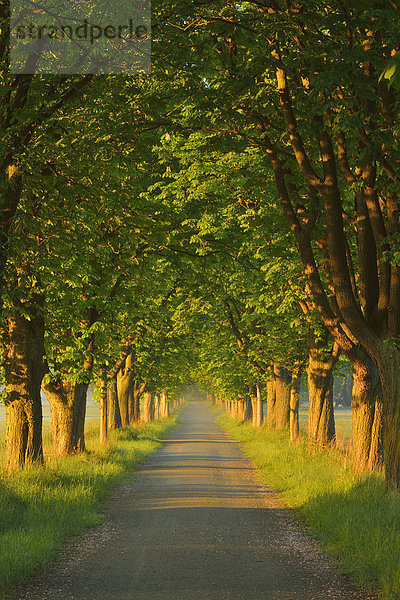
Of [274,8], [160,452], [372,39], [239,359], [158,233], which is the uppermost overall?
[274,8]

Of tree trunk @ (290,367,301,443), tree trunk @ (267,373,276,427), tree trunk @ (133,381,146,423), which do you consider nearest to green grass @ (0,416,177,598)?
tree trunk @ (290,367,301,443)

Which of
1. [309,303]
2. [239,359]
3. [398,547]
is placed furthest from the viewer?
[239,359]

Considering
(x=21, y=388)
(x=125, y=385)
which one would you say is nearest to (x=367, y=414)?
(x=21, y=388)

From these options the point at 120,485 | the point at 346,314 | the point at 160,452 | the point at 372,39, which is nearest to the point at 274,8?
the point at 372,39

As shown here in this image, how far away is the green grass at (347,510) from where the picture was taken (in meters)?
7.54

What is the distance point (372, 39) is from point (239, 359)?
24.7m

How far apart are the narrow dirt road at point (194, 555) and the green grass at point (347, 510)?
0.30 m

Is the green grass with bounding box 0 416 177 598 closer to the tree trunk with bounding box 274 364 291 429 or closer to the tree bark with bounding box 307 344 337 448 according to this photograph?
the tree bark with bounding box 307 344 337 448

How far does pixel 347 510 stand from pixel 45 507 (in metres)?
5.16

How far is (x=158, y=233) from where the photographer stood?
587 inches

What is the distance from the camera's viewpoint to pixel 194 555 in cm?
902

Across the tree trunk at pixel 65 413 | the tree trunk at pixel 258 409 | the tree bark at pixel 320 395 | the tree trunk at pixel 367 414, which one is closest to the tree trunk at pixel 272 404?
the tree trunk at pixel 258 409

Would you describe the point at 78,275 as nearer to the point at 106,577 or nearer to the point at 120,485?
the point at 120,485

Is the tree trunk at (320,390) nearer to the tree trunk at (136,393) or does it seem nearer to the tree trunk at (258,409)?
the tree trunk at (258,409)
